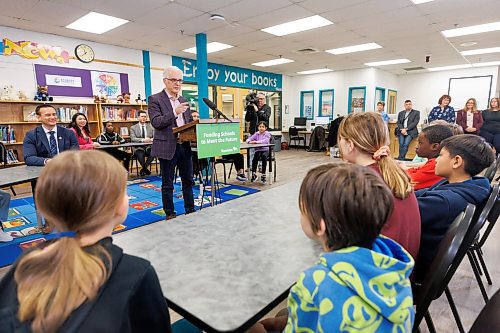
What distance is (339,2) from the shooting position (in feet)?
13.6

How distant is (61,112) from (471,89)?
12.0 meters

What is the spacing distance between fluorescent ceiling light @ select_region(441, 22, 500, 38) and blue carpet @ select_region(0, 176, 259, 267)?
16.3 feet

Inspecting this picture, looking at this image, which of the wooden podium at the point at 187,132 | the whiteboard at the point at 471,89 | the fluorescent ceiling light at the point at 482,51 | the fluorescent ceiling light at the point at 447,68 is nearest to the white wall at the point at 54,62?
the wooden podium at the point at 187,132

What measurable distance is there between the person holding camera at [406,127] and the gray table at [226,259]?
669 cm

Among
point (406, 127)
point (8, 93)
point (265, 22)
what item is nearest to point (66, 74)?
point (8, 93)

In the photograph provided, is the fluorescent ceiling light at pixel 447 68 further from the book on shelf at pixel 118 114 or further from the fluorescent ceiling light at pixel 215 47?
the book on shelf at pixel 118 114

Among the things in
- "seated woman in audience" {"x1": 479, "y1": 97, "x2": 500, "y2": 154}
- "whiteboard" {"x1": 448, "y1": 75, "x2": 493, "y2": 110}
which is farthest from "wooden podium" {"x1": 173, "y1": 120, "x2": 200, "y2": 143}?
"whiteboard" {"x1": 448, "y1": 75, "x2": 493, "y2": 110}

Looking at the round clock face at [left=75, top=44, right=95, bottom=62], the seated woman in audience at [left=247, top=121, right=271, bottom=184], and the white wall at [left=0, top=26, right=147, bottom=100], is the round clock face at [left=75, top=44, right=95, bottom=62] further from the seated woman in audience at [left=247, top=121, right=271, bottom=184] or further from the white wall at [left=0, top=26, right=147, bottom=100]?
the seated woman in audience at [left=247, top=121, right=271, bottom=184]

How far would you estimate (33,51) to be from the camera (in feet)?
17.4

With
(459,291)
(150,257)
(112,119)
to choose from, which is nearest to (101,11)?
(112,119)

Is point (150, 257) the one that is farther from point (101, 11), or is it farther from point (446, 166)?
point (101, 11)

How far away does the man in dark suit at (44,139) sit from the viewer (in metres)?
2.93

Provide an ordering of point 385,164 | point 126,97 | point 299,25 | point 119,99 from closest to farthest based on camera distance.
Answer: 1. point 385,164
2. point 299,25
3. point 119,99
4. point 126,97

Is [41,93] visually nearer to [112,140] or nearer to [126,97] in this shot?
[112,140]
